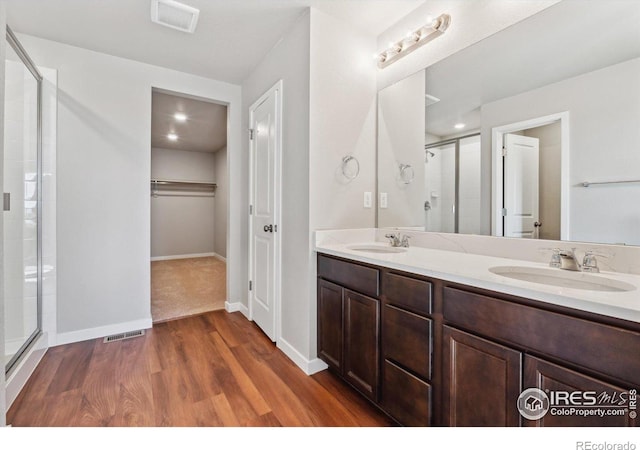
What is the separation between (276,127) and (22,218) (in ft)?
6.43

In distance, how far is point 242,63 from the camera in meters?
2.66

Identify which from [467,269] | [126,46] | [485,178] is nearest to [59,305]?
[126,46]

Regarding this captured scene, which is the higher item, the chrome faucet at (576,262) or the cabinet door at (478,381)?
the chrome faucet at (576,262)

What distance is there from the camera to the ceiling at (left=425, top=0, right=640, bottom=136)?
1.21 metres

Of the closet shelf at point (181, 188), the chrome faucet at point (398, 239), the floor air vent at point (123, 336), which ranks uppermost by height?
the closet shelf at point (181, 188)

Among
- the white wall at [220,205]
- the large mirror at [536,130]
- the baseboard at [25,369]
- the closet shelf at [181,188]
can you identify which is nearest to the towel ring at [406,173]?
the large mirror at [536,130]

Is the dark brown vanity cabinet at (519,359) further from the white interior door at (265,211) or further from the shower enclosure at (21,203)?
the shower enclosure at (21,203)

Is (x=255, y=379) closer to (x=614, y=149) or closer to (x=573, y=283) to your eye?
(x=573, y=283)

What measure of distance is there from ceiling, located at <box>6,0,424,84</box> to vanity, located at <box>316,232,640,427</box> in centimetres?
166

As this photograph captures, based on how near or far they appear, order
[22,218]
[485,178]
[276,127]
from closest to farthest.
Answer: [485,178]
[22,218]
[276,127]

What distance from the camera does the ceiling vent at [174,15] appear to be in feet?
6.16

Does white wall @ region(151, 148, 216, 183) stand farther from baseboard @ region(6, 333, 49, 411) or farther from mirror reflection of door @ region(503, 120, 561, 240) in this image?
mirror reflection of door @ region(503, 120, 561, 240)

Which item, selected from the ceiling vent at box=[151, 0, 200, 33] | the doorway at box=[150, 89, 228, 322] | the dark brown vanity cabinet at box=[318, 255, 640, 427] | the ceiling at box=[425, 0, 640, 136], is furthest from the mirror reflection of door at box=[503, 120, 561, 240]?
the doorway at box=[150, 89, 228, 322]

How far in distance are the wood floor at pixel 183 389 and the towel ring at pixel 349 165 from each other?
4.56 feet
